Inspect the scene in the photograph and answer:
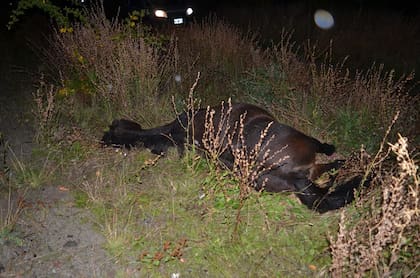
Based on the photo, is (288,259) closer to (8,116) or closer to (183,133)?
(183,133)

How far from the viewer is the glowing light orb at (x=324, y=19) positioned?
1099 centimetres

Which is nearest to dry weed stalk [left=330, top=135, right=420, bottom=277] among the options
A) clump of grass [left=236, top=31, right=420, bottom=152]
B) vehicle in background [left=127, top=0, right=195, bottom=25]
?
clump of grass [left=236, top=31, right=420, bottom=152]

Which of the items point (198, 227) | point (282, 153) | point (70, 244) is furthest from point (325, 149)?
point (70, 244)

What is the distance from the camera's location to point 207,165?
4.05 meters

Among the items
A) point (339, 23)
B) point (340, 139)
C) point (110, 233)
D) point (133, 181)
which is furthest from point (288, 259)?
point (339, 23)

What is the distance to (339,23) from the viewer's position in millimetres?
10969

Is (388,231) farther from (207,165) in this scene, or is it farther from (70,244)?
(70,244)

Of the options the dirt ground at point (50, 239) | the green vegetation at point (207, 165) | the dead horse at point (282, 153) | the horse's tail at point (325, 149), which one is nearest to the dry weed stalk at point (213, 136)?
the dead horse at point (282, 153)

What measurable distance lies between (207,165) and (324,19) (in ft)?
29.5

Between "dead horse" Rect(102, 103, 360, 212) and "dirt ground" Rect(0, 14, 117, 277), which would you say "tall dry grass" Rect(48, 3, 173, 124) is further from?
"dirt ground" Rect(0, 14, 117, 277)

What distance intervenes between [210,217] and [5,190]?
1868 millimetres

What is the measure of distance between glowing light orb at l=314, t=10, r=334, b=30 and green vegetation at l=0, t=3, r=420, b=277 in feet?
15.8

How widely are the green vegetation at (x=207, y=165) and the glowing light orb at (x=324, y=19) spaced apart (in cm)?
480

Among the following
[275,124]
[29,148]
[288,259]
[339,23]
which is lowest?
[288,259]
